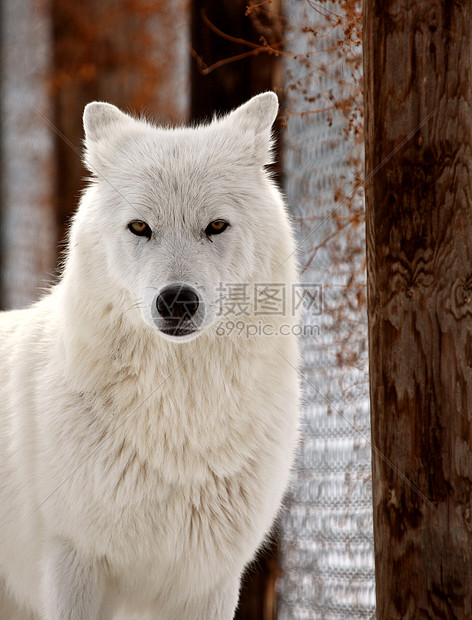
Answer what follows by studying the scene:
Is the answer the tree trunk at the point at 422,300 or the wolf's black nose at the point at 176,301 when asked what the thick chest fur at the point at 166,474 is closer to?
the wolf's black nose at the point at 176,301

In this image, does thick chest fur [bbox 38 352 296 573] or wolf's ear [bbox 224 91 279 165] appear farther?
wolf's ear [bbox 224 91 279 165]

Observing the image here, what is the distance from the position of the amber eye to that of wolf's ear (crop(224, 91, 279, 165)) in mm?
416

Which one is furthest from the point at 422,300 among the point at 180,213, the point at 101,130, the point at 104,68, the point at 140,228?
the point at 104,68

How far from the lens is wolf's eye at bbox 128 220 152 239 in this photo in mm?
2586

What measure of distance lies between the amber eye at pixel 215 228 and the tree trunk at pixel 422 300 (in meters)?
0.55

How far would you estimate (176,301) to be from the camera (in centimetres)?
237

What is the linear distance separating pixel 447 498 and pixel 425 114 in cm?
125

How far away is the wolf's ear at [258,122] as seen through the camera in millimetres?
2881

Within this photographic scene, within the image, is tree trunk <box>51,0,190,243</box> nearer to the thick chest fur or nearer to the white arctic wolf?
the white arctic wolf

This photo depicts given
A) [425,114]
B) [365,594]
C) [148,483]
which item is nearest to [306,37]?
[425,114]

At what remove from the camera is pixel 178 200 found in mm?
2570

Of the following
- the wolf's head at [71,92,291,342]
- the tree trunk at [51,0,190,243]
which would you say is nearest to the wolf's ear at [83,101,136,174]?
the wolf's head at [71,92,291,342]

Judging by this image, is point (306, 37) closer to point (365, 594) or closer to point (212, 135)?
point (212, 135)

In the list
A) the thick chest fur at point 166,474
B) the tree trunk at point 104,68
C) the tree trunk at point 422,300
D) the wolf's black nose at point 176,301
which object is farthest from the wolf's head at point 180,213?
the tree trunk at point 104,68
